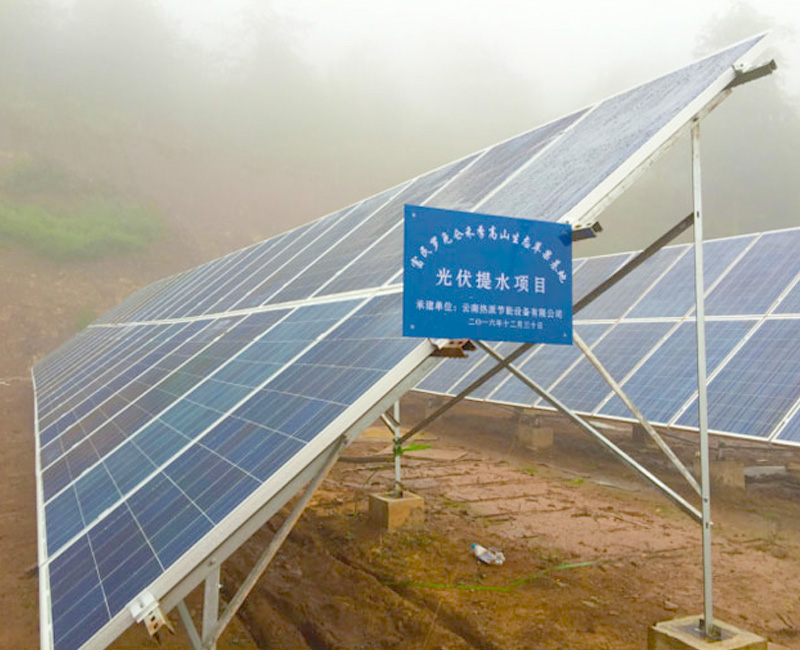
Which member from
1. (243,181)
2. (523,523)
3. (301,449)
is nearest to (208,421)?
(301,449)

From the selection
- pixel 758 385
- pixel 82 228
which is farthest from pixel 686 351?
pixel 82 228

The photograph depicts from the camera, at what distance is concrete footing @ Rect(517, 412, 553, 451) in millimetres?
19391

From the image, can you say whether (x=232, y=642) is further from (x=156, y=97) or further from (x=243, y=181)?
(x=156, y=97)

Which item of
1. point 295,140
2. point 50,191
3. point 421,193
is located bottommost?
point 421,193

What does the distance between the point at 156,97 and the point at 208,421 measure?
96.8 meters

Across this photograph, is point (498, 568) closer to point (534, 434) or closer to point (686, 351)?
point (686, 351)

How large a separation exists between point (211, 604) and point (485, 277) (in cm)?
319

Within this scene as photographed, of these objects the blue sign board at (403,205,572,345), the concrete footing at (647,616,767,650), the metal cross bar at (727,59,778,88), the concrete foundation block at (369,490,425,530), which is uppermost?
the metal cross bar at (727,59,778,88)

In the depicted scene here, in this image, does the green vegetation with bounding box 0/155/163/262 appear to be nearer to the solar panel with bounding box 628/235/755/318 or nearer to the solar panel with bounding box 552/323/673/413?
the solar panel with bounding box 552/323/673/413

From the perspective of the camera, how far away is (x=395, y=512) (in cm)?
1146

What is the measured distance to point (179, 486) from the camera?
5770mm

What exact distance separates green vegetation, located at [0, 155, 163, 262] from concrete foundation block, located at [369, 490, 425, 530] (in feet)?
158

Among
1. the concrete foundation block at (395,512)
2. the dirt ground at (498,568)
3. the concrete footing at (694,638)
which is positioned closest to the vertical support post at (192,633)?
the dirt ground at (498,568)

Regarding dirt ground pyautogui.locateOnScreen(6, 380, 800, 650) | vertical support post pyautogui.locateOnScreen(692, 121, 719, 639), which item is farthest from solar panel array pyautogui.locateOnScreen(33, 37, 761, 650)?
dirt ground pyautogui.locateOnScreen(6, 380, 800, 650)
